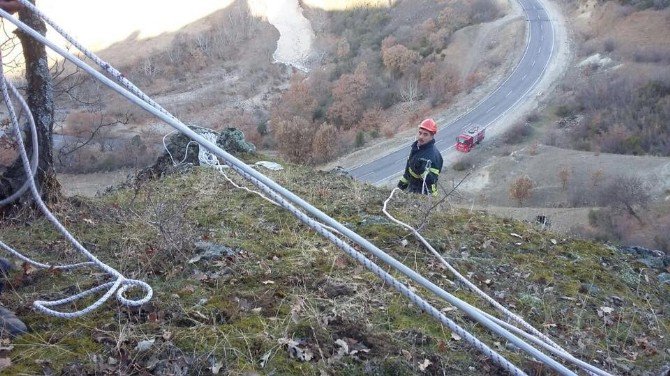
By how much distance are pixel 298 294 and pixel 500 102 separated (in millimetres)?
43271

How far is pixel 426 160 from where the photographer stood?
7090 millimetres

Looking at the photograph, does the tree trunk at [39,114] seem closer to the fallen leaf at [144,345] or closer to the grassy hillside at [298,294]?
the grassy hillside at [298,294]

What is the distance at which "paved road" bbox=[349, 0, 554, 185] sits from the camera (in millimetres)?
36188

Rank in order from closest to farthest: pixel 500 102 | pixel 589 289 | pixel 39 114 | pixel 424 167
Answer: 1. pixel 589 289
2. pixel 39 114
3. pixel 424 167
4. pixel 500 102

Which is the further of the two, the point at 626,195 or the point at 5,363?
the point at 626,195

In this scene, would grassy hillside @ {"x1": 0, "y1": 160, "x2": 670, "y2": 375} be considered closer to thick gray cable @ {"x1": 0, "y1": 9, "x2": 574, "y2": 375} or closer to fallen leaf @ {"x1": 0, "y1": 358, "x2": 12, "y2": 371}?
fallen leaf @ {"x1": 0, "y1": 358, "x2": 12, "y2": 371}

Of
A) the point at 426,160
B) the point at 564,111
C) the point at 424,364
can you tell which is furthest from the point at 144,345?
the point at 564,111

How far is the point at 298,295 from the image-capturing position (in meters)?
3.72

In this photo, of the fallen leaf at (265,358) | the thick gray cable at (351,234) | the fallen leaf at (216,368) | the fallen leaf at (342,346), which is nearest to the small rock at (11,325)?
the fallen leaf at (216,368)

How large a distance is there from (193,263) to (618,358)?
3.03 m

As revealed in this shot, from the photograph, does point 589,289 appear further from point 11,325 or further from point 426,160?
point 11,325

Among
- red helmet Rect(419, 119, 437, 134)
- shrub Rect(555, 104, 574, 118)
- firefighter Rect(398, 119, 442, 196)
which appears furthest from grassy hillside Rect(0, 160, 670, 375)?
shrub Rect(555, 104, 574, 118)

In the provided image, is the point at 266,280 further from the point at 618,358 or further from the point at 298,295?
the point at 618,358

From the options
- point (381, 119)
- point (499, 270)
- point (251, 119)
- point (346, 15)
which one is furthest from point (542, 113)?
point (499, 270)
